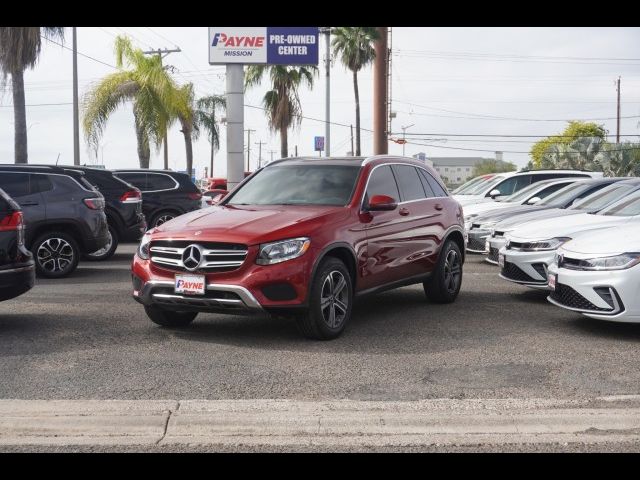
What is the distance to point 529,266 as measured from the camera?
9539mm

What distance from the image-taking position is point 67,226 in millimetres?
12477

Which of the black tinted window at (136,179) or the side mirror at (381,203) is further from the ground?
the black tinted window at (136,179)

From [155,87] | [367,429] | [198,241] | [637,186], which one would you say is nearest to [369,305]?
[198,241]

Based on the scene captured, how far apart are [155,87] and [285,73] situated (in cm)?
766

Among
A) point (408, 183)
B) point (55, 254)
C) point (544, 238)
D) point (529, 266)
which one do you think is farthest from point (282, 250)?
point (55, 254)

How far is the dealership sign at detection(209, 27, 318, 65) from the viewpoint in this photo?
22.0 metres

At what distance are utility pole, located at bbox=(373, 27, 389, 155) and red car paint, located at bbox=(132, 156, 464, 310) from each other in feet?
99.7

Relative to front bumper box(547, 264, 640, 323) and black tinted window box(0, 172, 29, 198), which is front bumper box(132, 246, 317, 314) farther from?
black tinted window box(0, 172, 29, 198)

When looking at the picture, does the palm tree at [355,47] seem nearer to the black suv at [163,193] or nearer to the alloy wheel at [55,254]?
the black suv at [163,193]

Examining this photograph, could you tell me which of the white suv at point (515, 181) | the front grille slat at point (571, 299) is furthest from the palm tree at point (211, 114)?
the front grille slat at point (571, 299)

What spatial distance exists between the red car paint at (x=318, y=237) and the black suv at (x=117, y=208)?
21.9 feet

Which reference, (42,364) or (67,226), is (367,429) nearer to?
(42,364)

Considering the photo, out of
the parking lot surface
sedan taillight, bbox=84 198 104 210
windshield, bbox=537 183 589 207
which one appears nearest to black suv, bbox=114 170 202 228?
sedan taillight, bbox=84 198 104 210

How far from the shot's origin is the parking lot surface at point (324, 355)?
593 cm
